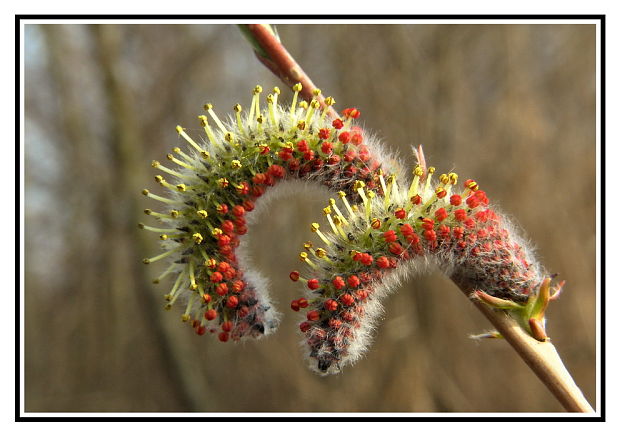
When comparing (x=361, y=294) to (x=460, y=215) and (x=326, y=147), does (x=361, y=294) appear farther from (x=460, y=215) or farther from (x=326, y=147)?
(x=326, y=147)

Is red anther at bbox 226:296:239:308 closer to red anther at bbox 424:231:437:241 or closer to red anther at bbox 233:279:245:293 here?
red anther at bbox 233:279:245:293

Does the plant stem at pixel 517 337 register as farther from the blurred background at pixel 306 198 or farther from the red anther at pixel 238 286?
the blurred background at pixel 306 198

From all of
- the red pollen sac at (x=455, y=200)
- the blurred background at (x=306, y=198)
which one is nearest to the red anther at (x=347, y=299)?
the red pollen sac at (x=455, y=200)

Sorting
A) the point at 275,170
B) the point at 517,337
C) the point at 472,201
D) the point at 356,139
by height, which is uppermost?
the point at 356,139

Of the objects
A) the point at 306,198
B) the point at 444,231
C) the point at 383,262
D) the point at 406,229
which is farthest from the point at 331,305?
the point at 306,198

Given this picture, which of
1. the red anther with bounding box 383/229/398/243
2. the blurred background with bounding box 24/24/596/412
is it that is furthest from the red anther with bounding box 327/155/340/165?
the blurred background with bounding box 24/24/596/412

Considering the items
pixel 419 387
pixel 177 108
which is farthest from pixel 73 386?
pixel 419 387
